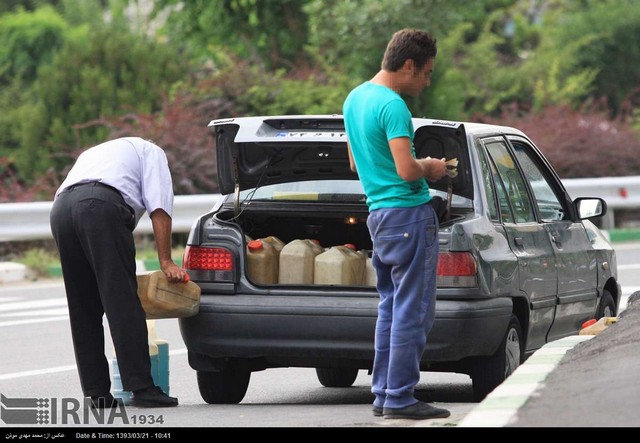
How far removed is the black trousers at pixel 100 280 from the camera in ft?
24.4

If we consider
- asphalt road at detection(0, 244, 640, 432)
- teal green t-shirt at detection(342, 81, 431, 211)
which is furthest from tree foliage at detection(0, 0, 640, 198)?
teal green t-shirt at detection(342, 81, 431, 211)

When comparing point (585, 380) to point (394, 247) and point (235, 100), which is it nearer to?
point (394, 247)

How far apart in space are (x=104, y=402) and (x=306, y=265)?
1.28 metres

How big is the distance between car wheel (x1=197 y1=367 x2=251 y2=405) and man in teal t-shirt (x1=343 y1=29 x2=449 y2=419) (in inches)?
58.5

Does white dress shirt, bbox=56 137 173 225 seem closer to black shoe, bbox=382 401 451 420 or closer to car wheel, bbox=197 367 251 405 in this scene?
car wheel, bbox=197 367 251 405

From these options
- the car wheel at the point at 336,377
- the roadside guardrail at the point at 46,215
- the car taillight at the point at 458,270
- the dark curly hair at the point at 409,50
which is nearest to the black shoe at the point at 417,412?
the car taillight at the point at 458,270

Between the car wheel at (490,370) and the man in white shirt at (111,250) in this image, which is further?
the car wheel at (490,370)

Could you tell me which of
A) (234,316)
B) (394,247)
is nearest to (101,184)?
(234,316)

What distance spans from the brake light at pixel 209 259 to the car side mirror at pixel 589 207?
234cm

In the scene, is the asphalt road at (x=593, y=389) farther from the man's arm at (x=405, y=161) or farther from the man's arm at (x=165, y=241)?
the man's arm at (x=165, y=241)

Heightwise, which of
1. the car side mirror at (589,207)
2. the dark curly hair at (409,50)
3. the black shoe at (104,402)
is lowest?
the black shoe at (104,402)

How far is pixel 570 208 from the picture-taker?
8.92 metres

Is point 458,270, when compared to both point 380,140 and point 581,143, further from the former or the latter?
point 581,143

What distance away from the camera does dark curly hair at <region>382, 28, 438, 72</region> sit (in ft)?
22.2
